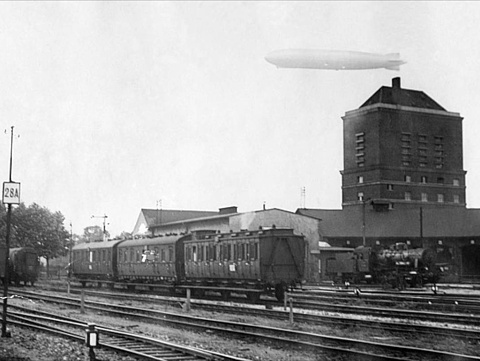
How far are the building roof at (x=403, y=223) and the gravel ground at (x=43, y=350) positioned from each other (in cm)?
4351

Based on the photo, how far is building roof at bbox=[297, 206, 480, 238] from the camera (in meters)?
57.1

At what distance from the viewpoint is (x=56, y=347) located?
15.1m

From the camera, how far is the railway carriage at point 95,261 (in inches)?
1574

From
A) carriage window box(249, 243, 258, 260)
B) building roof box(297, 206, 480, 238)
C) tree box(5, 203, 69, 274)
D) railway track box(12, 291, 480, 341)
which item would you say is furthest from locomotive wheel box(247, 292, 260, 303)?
building roof box(297, 206, 480, 238)

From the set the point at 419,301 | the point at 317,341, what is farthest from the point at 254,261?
the point at 317,341

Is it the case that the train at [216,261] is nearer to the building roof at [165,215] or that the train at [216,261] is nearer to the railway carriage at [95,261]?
the railway carriage at [95,261]

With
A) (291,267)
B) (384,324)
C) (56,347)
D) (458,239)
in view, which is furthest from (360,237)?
(56,347)

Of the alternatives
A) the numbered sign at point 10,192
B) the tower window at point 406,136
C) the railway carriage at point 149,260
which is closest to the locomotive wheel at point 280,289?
the railway carriage at point 149,260

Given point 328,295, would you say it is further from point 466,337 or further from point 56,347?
point 56,347

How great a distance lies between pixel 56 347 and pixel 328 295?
62.8ft

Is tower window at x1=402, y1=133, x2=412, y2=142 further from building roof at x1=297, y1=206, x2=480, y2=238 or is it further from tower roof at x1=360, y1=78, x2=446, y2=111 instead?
building roof at x1=297, y1=206, x2=480, y2=238

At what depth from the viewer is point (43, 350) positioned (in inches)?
579

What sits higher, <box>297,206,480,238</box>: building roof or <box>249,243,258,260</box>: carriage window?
<box>297,206,480,238</box>: building roof

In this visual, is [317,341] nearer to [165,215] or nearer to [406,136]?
[406,136]
